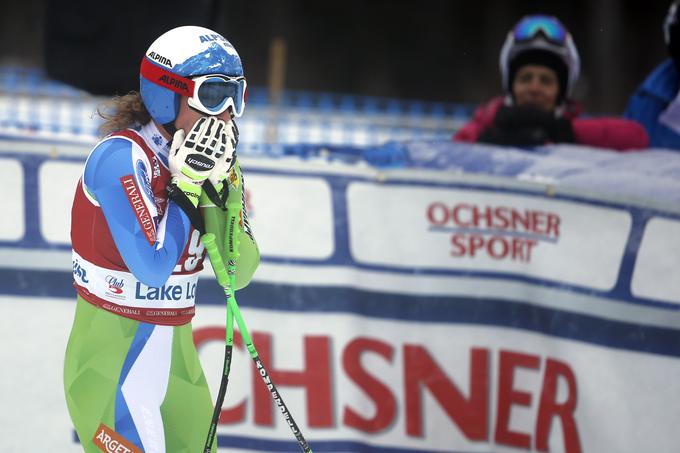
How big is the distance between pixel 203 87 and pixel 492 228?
2.49 metres

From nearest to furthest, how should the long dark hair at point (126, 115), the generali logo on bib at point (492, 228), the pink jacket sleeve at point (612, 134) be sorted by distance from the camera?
the long dark hair at point (126, 115), the generali logo on bib at point (492, 228), the pink jacket sleeve at point (612, 134)

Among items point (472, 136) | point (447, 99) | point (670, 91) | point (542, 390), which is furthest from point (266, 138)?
point (447, 99)

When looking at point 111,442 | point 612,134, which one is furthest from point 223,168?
point 612,134

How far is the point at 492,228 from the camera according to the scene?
210 inches

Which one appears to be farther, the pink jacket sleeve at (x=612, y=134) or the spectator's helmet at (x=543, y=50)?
the spectator's helmet at (x=543, y=50)

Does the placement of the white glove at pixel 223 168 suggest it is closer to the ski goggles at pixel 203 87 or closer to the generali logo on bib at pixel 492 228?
the ski goggles at pixel 203 87

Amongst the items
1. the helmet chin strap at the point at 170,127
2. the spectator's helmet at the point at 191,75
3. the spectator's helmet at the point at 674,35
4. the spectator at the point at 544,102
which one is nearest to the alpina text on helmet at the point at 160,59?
the spectator's helmet at the point at 191,75

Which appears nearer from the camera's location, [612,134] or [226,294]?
[226,294]

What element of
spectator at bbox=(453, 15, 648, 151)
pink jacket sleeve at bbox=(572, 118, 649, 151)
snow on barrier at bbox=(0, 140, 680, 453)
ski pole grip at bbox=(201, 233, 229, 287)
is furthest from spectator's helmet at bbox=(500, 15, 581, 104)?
ski pole grip at bbox=(201, 233, 229, 287)

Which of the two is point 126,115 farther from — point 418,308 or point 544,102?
point 544,102

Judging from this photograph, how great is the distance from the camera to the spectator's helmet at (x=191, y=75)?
125 inches

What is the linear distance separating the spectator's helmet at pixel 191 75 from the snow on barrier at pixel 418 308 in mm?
2111

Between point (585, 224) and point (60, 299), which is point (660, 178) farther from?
point (60, 299)

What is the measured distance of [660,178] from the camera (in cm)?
546
